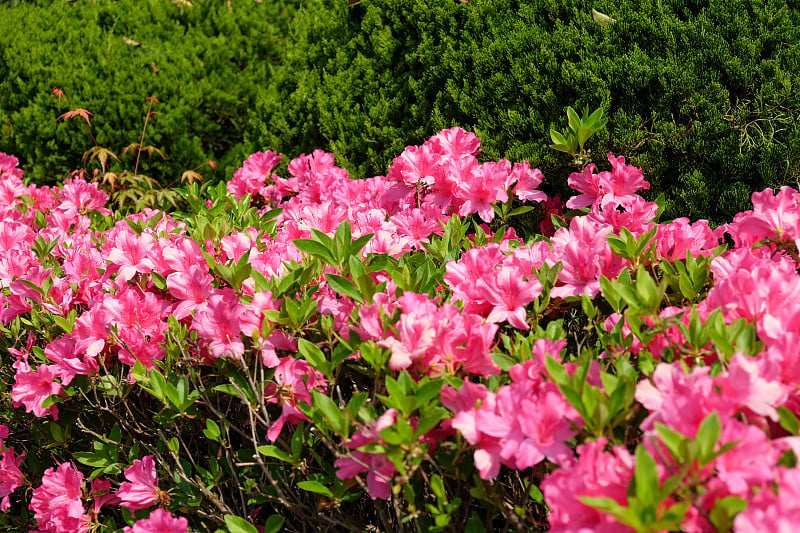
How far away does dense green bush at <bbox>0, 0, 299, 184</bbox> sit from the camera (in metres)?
4.16

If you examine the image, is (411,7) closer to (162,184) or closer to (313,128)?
(313,128)

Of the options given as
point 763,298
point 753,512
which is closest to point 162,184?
point 763,298

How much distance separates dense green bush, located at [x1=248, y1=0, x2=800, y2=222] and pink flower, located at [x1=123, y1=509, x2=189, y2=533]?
1710 mm

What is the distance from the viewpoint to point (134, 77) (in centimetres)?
423

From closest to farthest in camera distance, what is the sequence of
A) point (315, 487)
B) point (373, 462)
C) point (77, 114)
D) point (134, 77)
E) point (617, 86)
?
point (373, 462)
point (315, 487)
point (617, 86)
point (77, 114)
point (134, 77)

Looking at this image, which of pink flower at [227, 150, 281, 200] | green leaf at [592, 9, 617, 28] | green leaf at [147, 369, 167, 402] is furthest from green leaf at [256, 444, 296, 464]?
green leaf at [592, 9, 617, 28]

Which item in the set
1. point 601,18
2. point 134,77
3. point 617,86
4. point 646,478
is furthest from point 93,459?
point 134,77

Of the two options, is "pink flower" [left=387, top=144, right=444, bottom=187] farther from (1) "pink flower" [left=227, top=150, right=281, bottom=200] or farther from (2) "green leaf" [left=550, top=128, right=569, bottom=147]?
(1) "pink flower" [left=227, top=150, right=281, bottom=200]

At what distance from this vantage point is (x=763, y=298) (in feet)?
4.28

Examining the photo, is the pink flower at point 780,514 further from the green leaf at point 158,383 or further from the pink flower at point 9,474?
the pink flower at point 9,474

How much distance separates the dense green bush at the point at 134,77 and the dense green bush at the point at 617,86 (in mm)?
1336

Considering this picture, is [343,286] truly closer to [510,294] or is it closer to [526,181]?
[510,294]

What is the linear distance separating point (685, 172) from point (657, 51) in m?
0.45

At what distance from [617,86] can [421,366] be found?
1.56m
